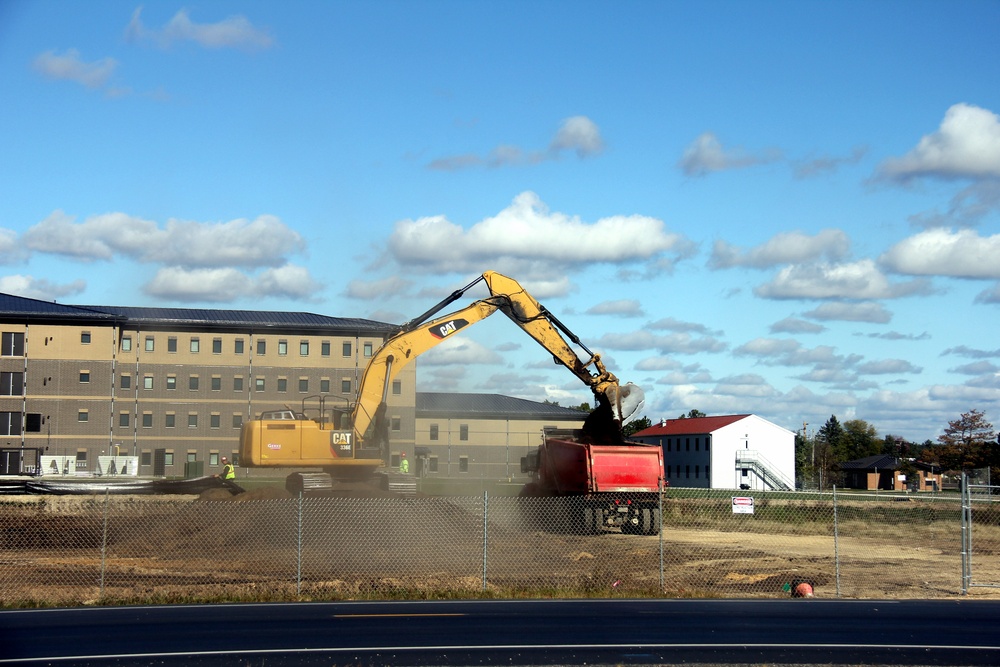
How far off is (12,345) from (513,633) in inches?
2746

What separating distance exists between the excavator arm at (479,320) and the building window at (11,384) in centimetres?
4983

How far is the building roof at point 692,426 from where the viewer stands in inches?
3787

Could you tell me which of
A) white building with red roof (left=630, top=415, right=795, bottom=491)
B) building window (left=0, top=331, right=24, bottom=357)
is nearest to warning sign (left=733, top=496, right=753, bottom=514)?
building window (left=0, top=331, right=24, bottom=357)

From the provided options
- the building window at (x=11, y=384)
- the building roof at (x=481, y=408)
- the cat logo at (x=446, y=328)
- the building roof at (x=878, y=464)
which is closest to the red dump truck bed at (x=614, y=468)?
the cat logo at (x=446, y=328)

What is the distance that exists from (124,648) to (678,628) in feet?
27.2

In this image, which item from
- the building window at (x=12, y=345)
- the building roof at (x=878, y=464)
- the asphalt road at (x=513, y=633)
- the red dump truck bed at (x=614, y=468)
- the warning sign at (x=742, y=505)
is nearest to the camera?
the asphalt road at (x=513, y=633)

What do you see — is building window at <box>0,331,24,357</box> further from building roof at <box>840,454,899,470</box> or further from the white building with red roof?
building roof at <box>840,454,899,470</box>

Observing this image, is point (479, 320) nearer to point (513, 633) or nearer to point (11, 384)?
point (513, 633)

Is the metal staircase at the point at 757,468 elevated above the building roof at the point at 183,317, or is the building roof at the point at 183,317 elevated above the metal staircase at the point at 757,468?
the building roof at the point at 183,317

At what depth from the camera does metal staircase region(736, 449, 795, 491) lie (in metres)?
93.7

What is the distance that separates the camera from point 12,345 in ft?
246

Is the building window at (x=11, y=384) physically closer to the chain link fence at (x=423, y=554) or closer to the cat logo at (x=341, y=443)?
the chain link fence at (x=423, y=554)

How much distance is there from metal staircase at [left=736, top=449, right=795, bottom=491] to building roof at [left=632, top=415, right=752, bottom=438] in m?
3.15

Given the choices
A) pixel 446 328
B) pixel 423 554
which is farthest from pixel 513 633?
pixel 446 328
